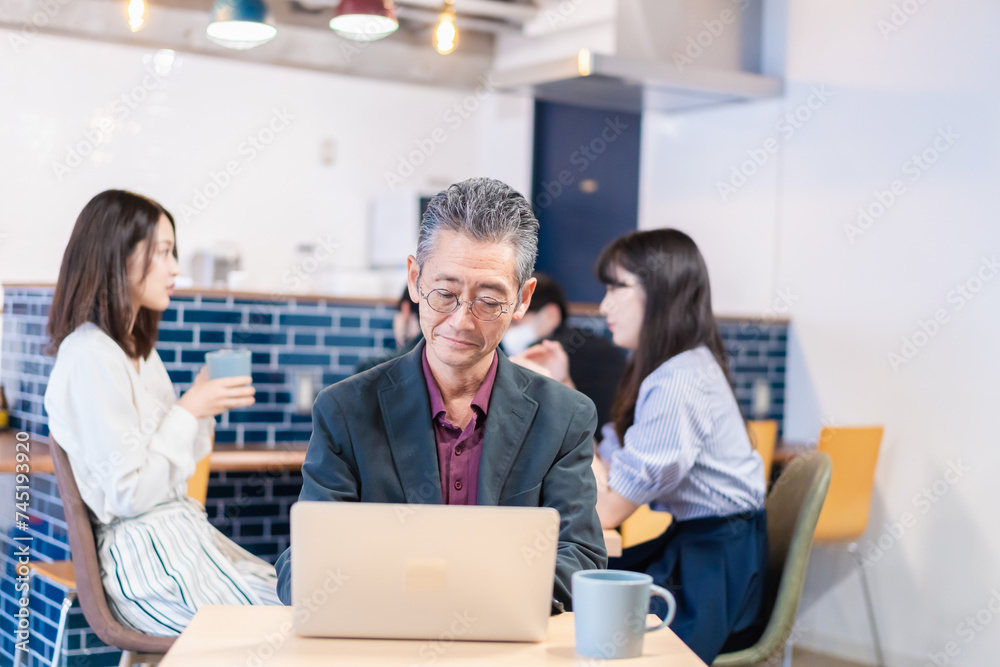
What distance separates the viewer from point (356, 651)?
3.83 ft

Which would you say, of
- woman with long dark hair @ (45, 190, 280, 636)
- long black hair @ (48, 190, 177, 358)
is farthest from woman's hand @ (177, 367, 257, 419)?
long black hair @ (48, 190, 177, 358)

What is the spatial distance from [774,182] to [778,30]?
69cm

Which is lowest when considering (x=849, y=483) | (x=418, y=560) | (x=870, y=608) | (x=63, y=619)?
(x=870, y=608)

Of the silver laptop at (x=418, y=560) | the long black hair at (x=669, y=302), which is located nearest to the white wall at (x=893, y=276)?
the long black hair at (x=669, y=302)

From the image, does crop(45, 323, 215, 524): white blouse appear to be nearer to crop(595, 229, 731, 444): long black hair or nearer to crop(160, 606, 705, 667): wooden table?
crop(160, 606, 705, 667): wooden table

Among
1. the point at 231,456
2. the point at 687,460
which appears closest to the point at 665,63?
the point at 231,456

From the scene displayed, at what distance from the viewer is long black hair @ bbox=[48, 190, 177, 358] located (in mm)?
2191

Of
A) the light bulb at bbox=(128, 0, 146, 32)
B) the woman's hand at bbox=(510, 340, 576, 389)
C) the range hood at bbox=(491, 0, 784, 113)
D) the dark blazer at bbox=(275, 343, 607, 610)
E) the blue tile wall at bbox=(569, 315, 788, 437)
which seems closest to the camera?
the dark blazer at bbox=(275, 343, 607, 610)

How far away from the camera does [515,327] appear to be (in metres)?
3.78

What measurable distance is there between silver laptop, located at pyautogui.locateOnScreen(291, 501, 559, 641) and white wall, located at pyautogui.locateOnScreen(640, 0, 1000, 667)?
2911 millimetres

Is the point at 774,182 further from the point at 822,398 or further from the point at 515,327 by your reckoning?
the point at 515,327

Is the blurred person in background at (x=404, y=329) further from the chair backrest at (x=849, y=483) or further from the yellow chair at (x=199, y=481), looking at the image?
the chair backrest at (x=849, y=483)

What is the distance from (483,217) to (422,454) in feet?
1.21

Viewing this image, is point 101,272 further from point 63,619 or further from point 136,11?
point 63,619
